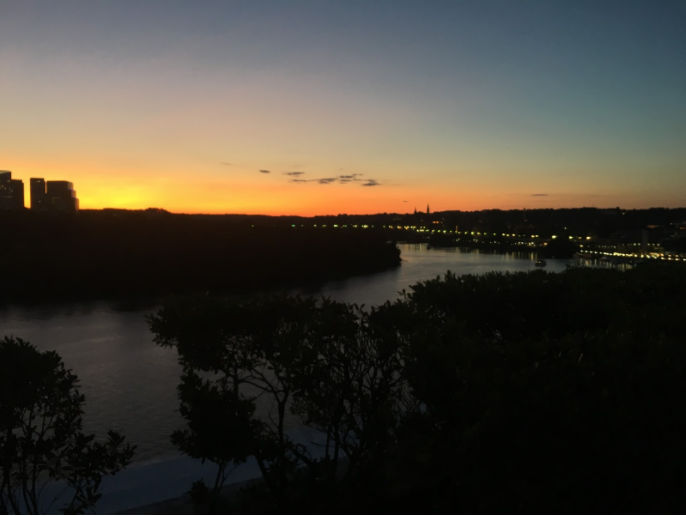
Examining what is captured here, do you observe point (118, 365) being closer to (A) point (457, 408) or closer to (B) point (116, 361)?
(B) point (116, 361)

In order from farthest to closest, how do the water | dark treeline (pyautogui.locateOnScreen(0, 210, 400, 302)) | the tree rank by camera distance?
1. dark treeline (pyautogui.locateOnScreen(0, 210, 400, 302))
2. the water
3. the tree

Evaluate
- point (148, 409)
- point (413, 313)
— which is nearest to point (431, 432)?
point (413, 313)

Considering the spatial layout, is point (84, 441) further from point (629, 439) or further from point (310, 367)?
point (629, 439)

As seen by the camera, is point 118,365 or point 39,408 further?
point 118,365

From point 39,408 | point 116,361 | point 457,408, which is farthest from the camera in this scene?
point 116,361

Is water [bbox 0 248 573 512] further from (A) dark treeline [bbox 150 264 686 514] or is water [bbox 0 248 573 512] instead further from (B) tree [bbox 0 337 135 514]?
(A) dark treeline [bbox 150 264 686 514]

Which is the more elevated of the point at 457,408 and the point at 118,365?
the point at 457,408

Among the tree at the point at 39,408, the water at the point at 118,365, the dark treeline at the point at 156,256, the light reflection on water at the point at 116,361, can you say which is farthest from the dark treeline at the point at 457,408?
the dark treeline at the point at 156,256

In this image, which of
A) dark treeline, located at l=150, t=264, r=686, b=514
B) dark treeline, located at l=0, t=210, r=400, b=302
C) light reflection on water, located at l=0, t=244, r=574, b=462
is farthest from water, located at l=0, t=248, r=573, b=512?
dark treeline, located at l=0, t=210, r=400, b=302

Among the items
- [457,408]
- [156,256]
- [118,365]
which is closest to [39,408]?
[457,408]
